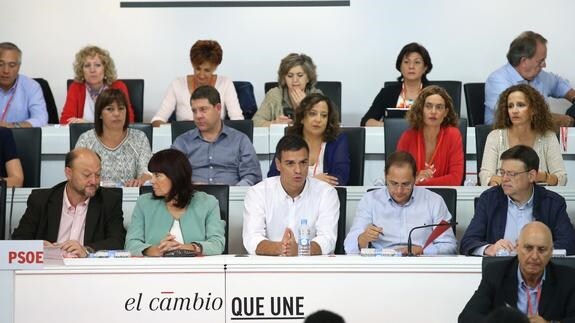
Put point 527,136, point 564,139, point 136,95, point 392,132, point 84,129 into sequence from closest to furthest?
point 527,136, point 392,132, point 84,129, point 564,139, point 136,95

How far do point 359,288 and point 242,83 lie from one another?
3.85 meters

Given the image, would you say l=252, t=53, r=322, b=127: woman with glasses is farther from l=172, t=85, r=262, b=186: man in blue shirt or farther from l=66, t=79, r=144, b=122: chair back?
l=172, t=85, r=262, b=186: man in blue shirt

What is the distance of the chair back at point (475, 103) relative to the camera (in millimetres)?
9227

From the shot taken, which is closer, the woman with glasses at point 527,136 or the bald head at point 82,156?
the bald head at point 82,156

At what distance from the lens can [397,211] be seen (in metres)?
6.64

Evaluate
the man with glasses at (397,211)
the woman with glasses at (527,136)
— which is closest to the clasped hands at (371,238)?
the man with glasses at (397,211)

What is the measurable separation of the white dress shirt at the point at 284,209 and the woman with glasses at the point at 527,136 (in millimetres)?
1153

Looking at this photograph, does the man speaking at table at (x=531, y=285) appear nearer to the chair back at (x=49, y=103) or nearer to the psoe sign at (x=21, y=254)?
the psoe sign at (x=21, y=254)

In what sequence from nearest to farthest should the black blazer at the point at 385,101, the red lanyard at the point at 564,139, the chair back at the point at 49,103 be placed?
the red lanyard at the point at 564,139, the black blazer at the point at 385,101, the chair back at the point at 49,103

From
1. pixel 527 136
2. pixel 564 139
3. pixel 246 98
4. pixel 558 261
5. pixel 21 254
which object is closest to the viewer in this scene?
pixel 21 254

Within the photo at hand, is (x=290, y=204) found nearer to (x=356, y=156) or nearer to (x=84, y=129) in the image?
(x=356, y=156)

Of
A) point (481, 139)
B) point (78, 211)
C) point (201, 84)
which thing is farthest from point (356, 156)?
point (201, 84)

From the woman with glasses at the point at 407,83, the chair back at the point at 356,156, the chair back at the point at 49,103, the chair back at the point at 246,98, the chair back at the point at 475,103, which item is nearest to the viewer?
the chair back at the point at 356,156

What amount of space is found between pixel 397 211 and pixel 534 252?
3.78 ft
